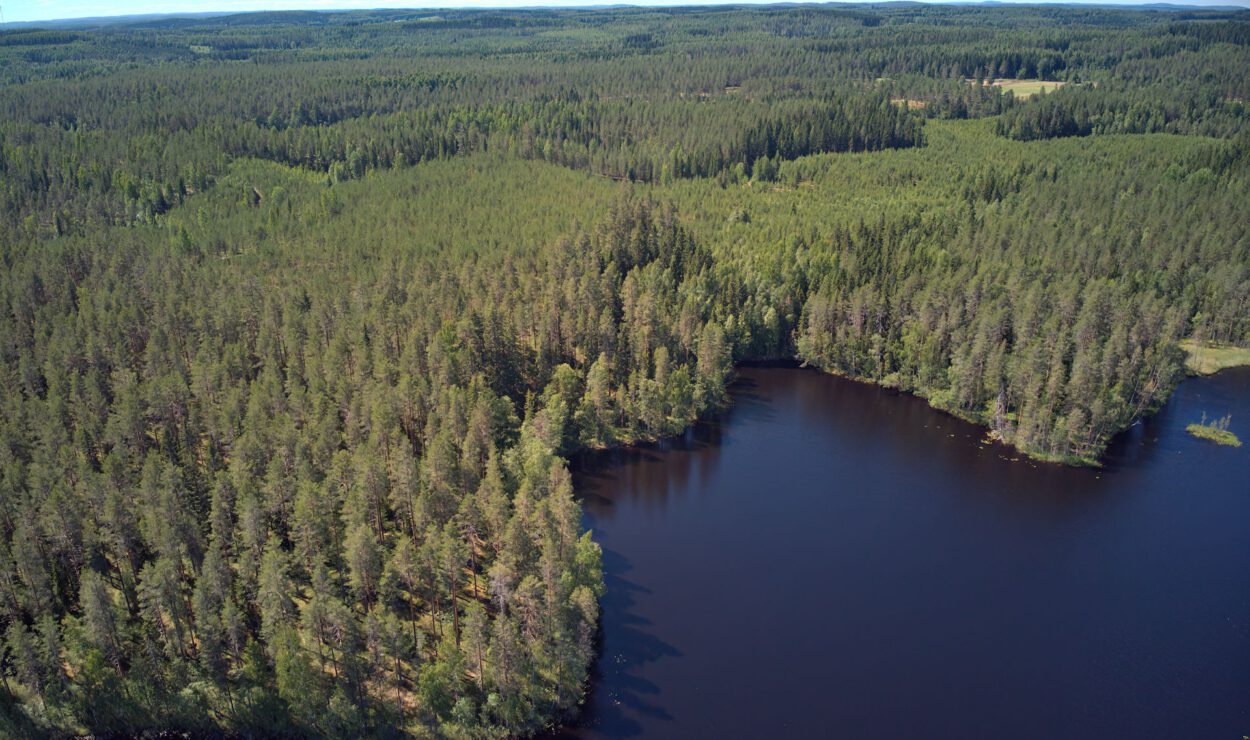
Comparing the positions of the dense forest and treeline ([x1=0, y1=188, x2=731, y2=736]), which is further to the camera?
the dense forest

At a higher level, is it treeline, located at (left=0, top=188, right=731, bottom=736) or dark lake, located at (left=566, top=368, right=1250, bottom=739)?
treeline, located at (left=0, top=188, right=731, bottom=736)

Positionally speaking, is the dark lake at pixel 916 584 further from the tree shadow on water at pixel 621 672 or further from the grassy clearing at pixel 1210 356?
the grassy clearing at pixel 1210 356

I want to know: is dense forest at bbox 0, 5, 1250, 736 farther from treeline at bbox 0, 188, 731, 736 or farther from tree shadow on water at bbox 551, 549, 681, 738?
tree shadow on water at bbox 551, 549, 681, 738

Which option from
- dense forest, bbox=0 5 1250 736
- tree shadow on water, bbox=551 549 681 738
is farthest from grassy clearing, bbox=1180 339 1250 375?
tree shadow on water, bbox=551 549 681 738

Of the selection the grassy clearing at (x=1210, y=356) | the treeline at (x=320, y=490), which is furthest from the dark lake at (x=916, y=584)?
the grassy clearing at (x=1210, y=356)

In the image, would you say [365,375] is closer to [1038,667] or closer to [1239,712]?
[1038,667]

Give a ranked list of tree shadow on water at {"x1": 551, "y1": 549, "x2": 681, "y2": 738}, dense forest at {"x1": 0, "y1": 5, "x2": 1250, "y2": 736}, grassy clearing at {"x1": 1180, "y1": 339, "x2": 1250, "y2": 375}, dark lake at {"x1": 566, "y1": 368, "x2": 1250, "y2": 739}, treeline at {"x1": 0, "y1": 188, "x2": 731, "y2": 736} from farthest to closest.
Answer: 1. grassy clearing at {"x1": 1180, "y1": 339, "x2": 1250, "y2": 375}
2. dark lake at {"x1": 566, "y1": 368, "x2": 1250, "y2": 739}
3. tree shadow on water at {"x1": 551, "y1": 549, "x2": 681, "y2": 738}
4. dense forest at {"x1": 0, "y1": 5, "x2": 1250, "y2": 736}
5. treeline at {"x1": 0, "y1": 188, "x2": 731, "y2": 736}
